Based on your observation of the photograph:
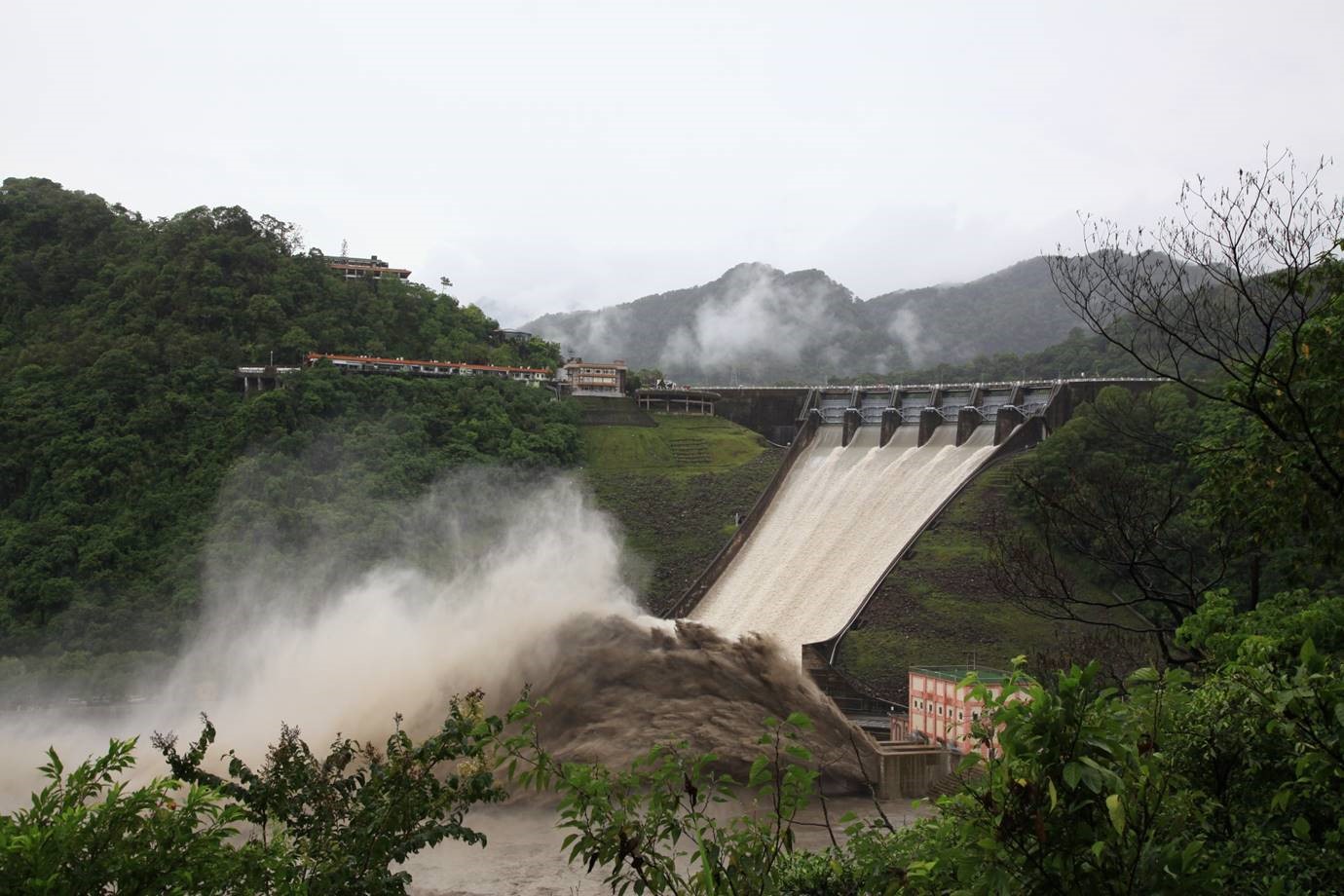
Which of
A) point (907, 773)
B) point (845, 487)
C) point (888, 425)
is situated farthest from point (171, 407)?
point (907, 773)

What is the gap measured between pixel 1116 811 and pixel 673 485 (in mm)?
53574

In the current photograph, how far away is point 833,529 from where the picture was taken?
169 feet

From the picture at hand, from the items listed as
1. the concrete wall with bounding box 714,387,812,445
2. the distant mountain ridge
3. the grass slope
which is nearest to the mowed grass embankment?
the concrete wall with bounding box 714,387,812,445

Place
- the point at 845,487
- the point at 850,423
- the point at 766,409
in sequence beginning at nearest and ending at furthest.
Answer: the point at 845,487
the point at 850,423
the point at 766,409

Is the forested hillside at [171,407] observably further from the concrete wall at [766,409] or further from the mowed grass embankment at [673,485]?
the concrete wall at [766,409]

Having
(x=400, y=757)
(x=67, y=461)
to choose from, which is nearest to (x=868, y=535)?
(x=67, y=461)

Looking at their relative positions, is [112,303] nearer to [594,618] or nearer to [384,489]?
[384,489]

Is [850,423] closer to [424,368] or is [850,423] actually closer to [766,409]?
[766,409]

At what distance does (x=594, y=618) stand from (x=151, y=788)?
2620 centimetres

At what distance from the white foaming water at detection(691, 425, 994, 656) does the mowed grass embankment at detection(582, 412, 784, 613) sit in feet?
5.37

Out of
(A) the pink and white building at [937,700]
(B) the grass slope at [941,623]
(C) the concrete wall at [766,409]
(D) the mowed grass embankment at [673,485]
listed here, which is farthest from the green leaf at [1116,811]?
(C) the concrete wall at [766,409]

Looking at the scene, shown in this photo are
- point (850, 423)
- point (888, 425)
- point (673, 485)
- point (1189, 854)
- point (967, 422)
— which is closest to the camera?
point (1189, 854)

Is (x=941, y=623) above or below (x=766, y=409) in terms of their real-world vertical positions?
below

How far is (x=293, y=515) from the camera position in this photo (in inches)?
1875
